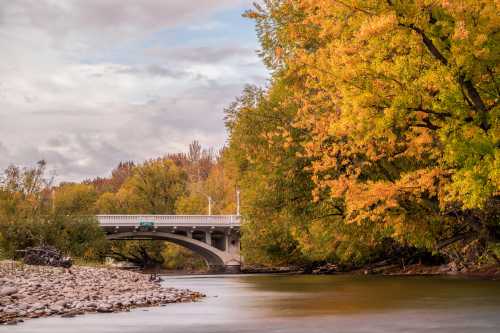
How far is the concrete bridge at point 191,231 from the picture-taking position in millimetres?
72875

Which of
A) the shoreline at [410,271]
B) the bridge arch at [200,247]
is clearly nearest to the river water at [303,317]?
the shoreline at [410,271]

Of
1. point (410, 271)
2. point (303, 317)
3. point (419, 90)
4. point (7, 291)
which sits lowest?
point (303, 317)

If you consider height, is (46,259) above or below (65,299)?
above

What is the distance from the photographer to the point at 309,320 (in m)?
15.4

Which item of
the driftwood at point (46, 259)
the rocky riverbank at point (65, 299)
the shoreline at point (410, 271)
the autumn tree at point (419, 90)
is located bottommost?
the rocky riverbank at point (65, 299)

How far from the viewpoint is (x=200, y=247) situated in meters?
78.2

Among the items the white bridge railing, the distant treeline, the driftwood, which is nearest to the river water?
the driftwood

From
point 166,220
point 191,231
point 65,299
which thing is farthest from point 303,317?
point 191,231

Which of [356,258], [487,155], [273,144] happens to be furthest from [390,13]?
[356,258]

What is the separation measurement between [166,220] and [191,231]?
10.5 ft

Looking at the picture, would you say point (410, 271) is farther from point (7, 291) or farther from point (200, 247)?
point (200, 247)

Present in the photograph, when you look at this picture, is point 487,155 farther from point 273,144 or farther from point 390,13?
point 273,144

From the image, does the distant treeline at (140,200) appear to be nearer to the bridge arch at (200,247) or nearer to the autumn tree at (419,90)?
the bridge arch at (200,247)

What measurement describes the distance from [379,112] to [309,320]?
5.80m
